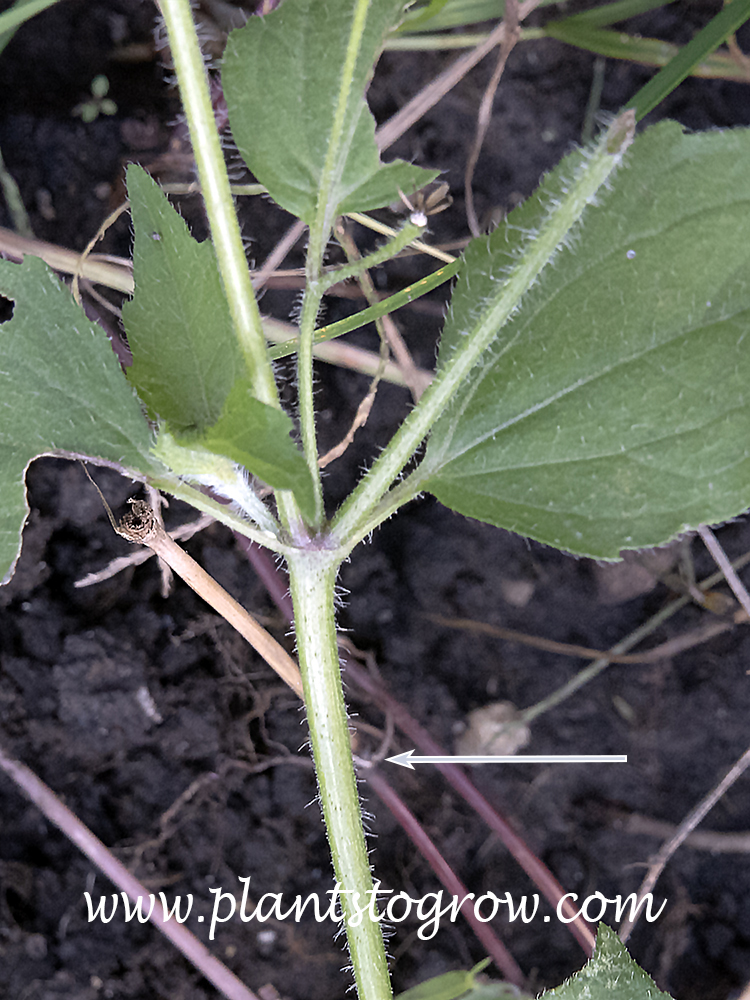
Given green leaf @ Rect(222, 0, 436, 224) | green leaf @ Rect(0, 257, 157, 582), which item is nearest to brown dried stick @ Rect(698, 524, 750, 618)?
green leaf @ Rect(222, 0, 436, 224)

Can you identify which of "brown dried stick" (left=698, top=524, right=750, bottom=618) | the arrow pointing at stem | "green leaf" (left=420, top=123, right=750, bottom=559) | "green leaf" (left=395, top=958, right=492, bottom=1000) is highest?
"green leaf" (left=420, top=123, right=750, bottom=559)

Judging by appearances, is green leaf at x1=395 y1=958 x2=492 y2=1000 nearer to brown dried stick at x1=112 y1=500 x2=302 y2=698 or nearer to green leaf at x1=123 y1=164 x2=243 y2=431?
brown dried stick at x1=112 y1=500 x2=302 y2=698

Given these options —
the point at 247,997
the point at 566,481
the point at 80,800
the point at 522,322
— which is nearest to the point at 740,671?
the point at 566,481

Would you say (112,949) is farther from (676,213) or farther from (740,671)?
(676,213)

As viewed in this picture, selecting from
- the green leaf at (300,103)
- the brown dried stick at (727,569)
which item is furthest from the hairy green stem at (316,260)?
the brown dried stick at (727,569)

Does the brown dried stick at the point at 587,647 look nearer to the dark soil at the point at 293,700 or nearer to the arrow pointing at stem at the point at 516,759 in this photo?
the dark soil at the point at 293,700
